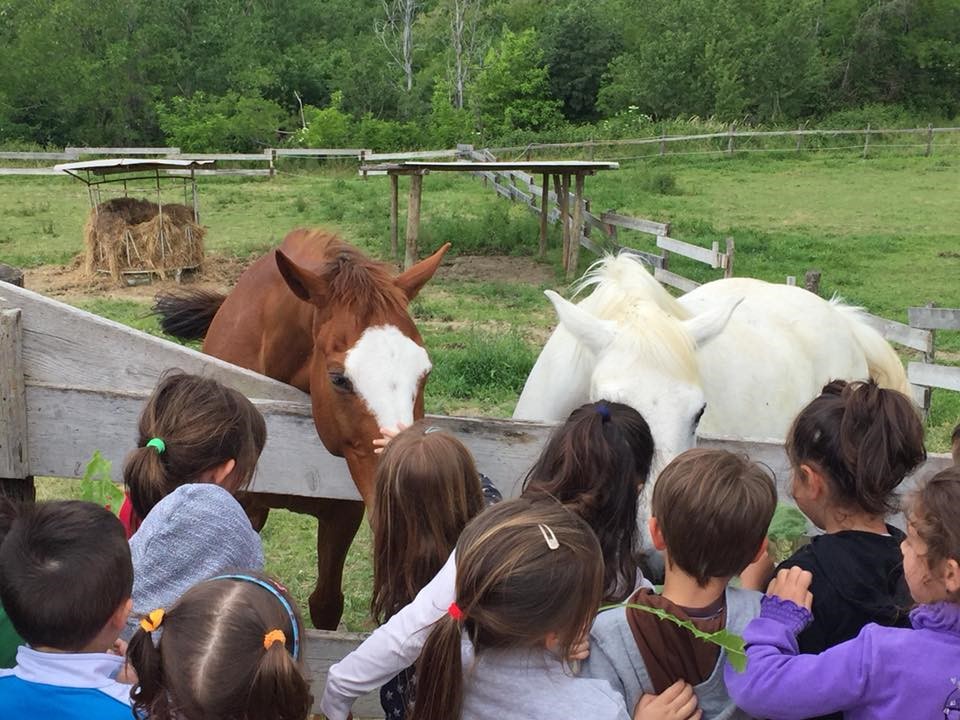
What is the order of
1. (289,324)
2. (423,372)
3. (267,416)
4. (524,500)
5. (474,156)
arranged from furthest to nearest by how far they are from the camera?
(474,156), (289,324), (423,372), (267,416), (524,500)

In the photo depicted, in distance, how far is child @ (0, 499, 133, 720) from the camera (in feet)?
5.23

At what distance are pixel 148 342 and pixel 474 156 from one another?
2666cm

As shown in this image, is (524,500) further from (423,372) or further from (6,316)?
(6,316)

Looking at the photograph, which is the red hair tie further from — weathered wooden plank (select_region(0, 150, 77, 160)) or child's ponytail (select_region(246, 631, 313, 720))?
weathered wooden plank (select_region(0, 150, 77, 160))

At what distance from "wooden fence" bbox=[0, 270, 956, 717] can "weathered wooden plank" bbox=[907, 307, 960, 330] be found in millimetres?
5837

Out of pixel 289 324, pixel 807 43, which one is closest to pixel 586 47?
pixel 807 43

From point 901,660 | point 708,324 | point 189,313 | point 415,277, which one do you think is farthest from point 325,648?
point 189,313

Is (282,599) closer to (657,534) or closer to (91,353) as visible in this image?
(657,534)

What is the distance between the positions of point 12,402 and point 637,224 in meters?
12.0

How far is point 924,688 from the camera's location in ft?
5.30

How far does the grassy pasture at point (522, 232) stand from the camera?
808 centimetres

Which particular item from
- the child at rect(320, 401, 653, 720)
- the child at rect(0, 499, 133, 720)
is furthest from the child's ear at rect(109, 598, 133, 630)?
the child at rect(320, 401, 653, 720)

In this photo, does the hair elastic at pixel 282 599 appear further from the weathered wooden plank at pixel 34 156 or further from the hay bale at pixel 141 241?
the weathered wooden plank at pixel 34 156

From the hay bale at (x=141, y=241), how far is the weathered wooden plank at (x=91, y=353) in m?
11.9
